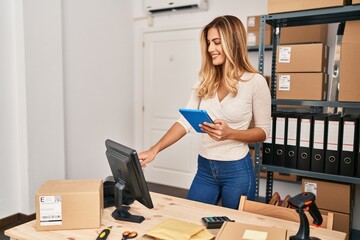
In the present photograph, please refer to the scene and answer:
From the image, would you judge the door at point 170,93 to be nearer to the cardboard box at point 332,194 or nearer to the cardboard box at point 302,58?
the cardboard box at point 302,58

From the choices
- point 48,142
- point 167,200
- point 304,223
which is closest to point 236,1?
point 48,142

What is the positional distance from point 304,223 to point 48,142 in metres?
2.60

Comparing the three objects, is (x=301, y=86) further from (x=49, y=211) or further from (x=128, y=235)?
(x=49, y=211)

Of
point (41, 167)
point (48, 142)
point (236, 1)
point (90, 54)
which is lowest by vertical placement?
point (41, 167)

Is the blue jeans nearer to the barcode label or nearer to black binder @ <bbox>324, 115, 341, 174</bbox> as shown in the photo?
the barcode label

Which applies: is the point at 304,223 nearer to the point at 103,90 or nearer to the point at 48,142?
the point at 48,142

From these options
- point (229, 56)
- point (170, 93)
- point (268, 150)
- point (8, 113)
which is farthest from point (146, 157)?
point (170, 93)

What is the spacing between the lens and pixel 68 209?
1198 mm

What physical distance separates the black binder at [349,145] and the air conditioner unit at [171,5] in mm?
2107

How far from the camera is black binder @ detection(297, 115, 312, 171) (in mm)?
2215

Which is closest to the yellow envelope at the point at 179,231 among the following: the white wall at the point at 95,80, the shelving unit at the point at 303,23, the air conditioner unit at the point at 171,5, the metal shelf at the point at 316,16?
the shelving unit at the point at 303,23

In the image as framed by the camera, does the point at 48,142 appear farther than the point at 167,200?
Yes

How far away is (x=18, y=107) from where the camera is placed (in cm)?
282

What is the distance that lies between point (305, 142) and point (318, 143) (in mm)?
83
